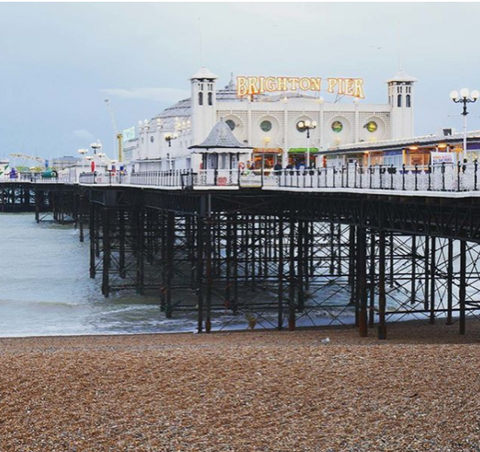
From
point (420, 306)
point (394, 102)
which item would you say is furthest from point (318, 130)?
point (420, 306)

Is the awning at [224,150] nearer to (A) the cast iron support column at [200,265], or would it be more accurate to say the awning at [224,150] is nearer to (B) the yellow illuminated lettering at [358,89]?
(A) the cast iron support column at [200,265]

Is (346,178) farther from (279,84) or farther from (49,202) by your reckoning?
(49,202)

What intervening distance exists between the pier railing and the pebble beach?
4.15m

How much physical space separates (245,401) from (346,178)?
13.3 m

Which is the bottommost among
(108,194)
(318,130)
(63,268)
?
(63,268)

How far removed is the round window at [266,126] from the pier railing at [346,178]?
13908mm

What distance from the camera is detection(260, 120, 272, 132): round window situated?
193 feet

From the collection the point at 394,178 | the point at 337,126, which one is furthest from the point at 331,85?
the point at 394,178

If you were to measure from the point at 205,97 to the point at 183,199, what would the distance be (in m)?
19.2

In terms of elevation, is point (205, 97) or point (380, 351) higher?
point (205, 97)

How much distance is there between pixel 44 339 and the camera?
108 ft

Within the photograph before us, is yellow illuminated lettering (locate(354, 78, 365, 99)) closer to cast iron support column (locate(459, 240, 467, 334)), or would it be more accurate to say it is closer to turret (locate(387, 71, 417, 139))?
turret (locate(387, 71, 417, 139))

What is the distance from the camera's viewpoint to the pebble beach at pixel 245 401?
15.0 m

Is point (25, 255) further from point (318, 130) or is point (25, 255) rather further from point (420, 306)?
point (420, 306)
